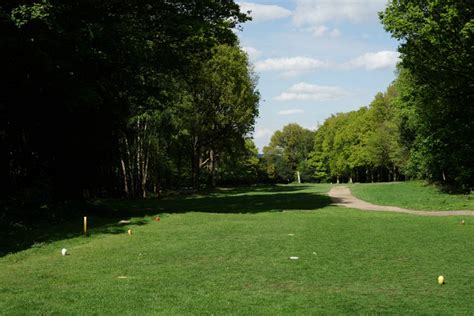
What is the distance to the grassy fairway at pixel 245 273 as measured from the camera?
21.4 ft

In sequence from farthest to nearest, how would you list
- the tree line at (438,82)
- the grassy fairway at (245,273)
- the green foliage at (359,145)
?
1. the green foliage at (359,145)
2. the tree line at (438,82)
3. the grassy fairway at (245,273)

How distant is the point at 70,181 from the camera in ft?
81.7

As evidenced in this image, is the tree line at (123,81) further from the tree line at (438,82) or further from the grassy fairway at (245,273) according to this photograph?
the grassy fairway at (245,273)

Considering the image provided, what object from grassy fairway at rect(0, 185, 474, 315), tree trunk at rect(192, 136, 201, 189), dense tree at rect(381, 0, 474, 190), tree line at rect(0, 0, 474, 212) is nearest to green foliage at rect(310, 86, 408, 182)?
tree trunk at rect(192, 136, 201, 189)

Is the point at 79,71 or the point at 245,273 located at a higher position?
the point at 79,71

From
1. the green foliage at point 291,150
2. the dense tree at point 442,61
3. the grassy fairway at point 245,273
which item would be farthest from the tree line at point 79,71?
the green foliage at point 291,150

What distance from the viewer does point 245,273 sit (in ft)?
28.4

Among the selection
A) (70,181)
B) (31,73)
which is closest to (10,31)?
(31,73)

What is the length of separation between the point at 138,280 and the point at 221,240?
16.1 ft

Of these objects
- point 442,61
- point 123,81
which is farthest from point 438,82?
point 123,81

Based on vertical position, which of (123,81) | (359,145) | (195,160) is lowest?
(195,160)

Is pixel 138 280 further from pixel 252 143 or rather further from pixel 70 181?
pixel 252 143

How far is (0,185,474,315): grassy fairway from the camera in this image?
21.4 ft

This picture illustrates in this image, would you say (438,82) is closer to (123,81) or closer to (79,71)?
(123,81)
